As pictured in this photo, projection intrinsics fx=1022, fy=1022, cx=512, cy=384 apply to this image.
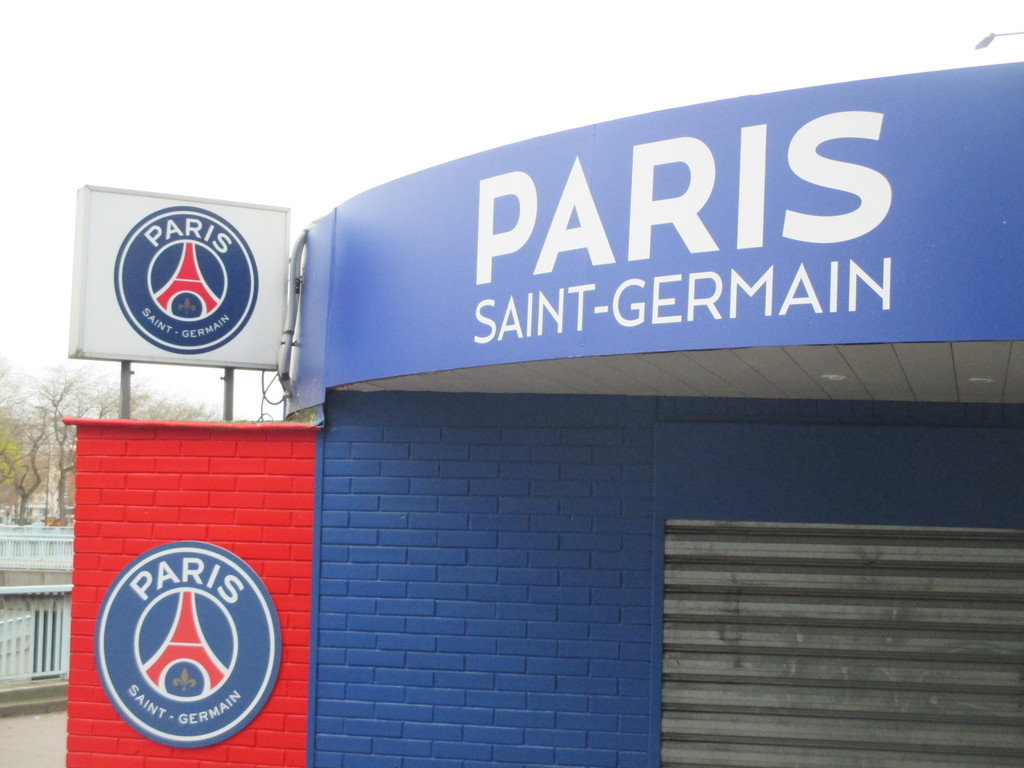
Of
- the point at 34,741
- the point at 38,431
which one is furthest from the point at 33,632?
the point at 38,431

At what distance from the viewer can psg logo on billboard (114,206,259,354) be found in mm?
6992

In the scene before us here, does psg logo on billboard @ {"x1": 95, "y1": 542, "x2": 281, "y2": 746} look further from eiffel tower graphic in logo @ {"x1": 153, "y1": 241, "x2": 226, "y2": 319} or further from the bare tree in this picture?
the bare tree

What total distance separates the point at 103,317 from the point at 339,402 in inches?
72.0

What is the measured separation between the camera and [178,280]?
7.05 meters

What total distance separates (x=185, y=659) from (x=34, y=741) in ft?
14.1

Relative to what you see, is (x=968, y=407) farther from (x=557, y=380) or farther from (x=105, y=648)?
(x=105, y=648)

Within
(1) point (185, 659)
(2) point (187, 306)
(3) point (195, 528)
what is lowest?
(1) point (185, 659)

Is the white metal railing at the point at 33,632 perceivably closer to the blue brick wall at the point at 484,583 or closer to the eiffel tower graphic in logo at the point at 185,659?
the eiffel tower graphic in logo at the point at 185,659

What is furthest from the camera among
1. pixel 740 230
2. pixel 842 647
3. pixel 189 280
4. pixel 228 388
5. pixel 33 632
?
pixel 33 632

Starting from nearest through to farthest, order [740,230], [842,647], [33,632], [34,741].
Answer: [740,230] → [842,647] → [34,741] → [33,632]

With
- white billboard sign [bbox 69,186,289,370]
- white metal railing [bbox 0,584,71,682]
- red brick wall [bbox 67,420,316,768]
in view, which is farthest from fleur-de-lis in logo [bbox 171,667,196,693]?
white metal railing [bbox 0,584,71,682]

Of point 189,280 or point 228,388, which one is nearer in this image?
point 189,280

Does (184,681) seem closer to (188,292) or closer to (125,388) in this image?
(125,388)

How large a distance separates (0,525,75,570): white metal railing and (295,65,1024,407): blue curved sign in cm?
2788
